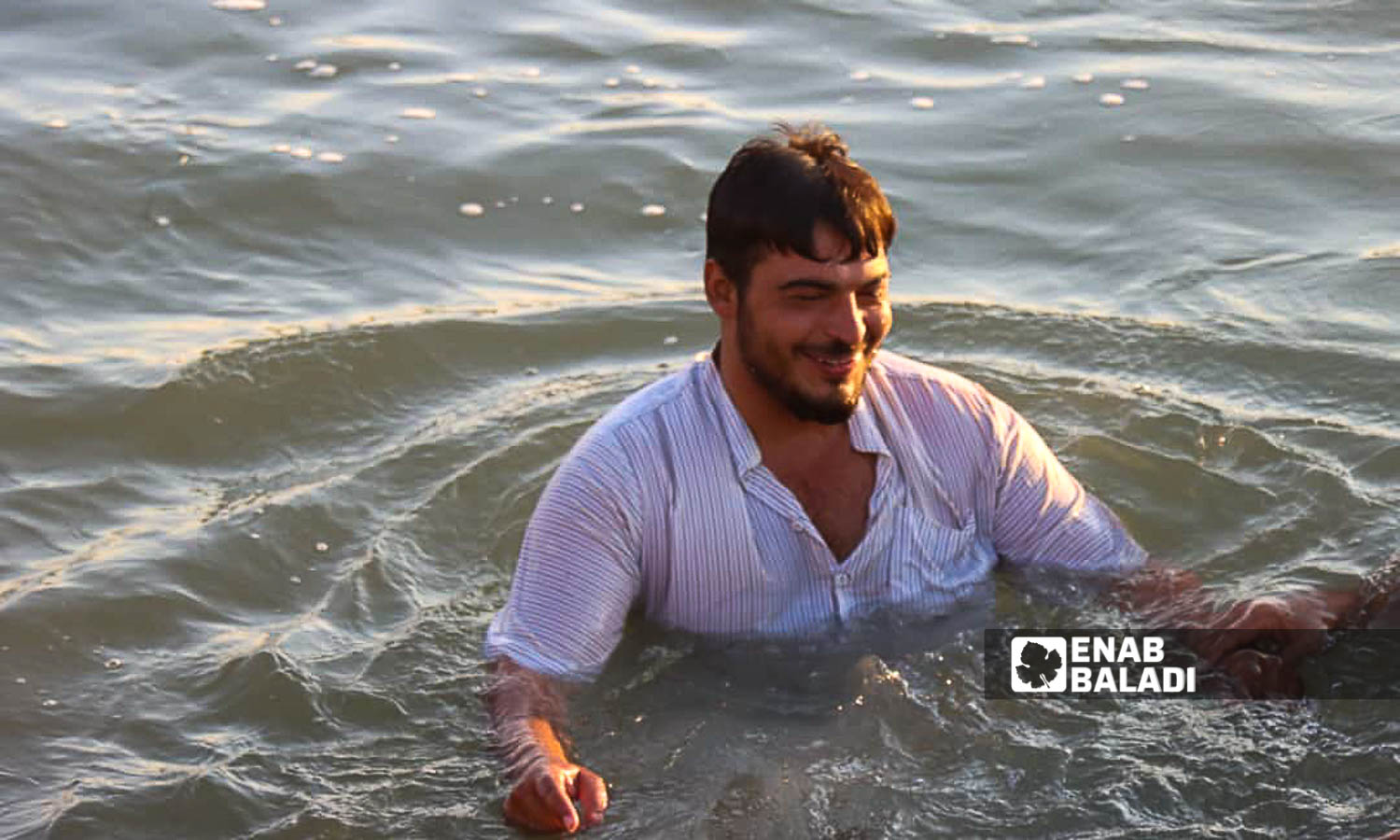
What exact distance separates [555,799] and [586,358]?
3.36 meters

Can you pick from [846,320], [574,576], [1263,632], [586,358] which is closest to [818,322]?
[846,320]

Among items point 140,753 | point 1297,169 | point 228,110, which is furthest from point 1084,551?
point 228,110

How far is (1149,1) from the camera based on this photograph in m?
11.7

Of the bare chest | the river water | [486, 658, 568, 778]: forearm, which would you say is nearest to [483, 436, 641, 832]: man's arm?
[486, 658, 568, 778]: forearm

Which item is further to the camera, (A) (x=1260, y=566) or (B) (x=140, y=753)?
(A) (x=1260, y=566)

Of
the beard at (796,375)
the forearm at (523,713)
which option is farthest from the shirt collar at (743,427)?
the forearm at (523,713)

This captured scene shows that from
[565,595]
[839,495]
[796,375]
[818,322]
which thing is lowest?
[565,595]

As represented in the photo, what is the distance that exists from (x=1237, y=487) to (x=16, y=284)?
14.9 ft

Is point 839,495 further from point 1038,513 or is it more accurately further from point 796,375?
point 1038,513

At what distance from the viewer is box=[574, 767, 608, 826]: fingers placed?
4.70m

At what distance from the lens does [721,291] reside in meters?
5.21

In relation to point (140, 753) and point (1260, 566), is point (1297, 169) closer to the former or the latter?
point (1260, 566)

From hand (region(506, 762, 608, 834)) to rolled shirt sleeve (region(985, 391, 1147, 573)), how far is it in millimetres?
1382

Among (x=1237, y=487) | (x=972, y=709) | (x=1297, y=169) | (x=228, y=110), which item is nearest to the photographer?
(x=972, y=709)
